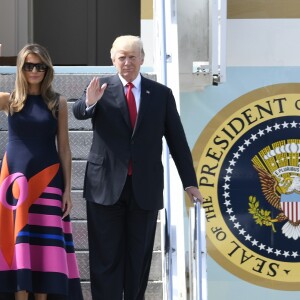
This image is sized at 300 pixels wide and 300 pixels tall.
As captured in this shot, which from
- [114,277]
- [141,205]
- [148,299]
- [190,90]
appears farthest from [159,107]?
[190,90]

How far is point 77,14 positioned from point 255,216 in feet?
11.4

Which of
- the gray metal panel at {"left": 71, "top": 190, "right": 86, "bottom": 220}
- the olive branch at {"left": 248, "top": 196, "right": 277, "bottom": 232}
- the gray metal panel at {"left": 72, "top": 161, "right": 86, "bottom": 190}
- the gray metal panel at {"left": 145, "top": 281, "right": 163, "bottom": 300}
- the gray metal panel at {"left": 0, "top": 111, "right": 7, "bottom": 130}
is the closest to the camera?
the gray metal panel at {"left": 145, "top": 281, "right": 163, "bottom": 300}

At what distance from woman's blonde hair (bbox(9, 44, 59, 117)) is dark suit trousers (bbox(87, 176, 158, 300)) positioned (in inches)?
22.0

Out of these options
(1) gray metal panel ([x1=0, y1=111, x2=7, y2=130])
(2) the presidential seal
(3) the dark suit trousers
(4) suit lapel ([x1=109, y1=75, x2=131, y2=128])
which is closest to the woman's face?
(4) suit lapel ([x1=109, y1=75, x2=131, y2=128])

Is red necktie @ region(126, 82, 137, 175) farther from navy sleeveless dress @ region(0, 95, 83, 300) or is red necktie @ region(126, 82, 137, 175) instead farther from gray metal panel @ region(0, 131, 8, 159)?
gray metal panel @ region(0, 131, 8, 159)

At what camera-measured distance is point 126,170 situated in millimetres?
4996

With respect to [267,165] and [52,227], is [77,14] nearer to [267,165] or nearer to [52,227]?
[267,165]

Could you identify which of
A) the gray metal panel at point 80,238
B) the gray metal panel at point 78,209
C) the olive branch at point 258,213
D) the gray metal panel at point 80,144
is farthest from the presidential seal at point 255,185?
the gray metal panel at point 80,238

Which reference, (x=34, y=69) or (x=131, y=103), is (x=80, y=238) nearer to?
(x=131, y=103)

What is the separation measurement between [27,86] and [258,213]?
3.45 metres

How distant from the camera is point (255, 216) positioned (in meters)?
8.13

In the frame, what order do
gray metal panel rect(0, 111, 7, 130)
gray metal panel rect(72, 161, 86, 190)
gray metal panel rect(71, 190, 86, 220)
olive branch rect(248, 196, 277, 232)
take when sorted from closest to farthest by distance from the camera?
gray metal panel rect(71, 190, 86, 220), gray metal panel rect(72, 161, 86, 190), gray metal panel rect(0, 111, 7, 130), olive branch rect(248, 196, 277, 232)

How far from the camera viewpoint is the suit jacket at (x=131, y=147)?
500cm

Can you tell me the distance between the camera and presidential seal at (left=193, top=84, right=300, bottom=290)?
8133 millimetres
